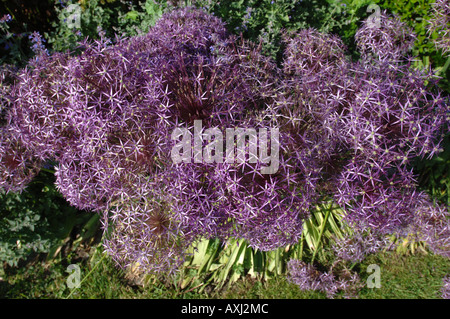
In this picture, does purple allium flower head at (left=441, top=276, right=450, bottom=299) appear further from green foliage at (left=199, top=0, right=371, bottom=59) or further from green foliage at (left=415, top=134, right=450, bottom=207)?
green foliage at (left=199, top=0, right=371, bottom=59)

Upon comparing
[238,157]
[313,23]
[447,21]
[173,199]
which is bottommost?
[173,199]

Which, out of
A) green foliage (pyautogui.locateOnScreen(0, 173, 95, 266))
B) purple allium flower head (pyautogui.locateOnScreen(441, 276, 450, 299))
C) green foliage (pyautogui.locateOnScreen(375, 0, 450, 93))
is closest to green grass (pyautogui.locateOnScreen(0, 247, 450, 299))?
purple allium flower head (pyautogui.locateOnScreen(441, 276, 450, 299))

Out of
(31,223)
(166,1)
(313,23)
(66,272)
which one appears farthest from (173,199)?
(313,23)

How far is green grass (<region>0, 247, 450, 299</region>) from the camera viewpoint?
12.1 feet

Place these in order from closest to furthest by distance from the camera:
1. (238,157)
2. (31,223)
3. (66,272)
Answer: (238,157)
(31,223)
(66,272)

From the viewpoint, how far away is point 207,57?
296cm

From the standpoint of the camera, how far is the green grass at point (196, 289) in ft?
12.1

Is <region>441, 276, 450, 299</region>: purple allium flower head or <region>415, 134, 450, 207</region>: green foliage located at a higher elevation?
<region>415, 134, 450, 207</region>: green foliage

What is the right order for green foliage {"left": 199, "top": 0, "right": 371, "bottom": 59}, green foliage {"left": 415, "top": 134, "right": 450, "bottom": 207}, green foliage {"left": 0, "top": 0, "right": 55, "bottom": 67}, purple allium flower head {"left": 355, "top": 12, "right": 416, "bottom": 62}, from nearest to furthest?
purple allium flower head {"left": 355, "top": 12, "right": 416, "bottom": 62} → green foliage {"left": 415, "top": 134, "right": 450, "bottom": 207} → green foliage {"left": 199, "top": 0, "right": 371, "bottom": 59} → green foliage {"left": 0, "top": 0, "right": 55, "bottom": 67}

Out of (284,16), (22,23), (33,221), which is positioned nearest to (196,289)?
(33,221)

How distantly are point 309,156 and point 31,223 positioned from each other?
3023mm

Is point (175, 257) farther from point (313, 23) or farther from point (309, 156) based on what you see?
point (313, 23)

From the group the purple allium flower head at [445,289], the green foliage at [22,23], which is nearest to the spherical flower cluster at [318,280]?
the purple allium flower head at [445,289]

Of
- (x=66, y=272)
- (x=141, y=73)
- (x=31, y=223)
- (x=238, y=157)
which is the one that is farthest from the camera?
(x=66, y=272)
